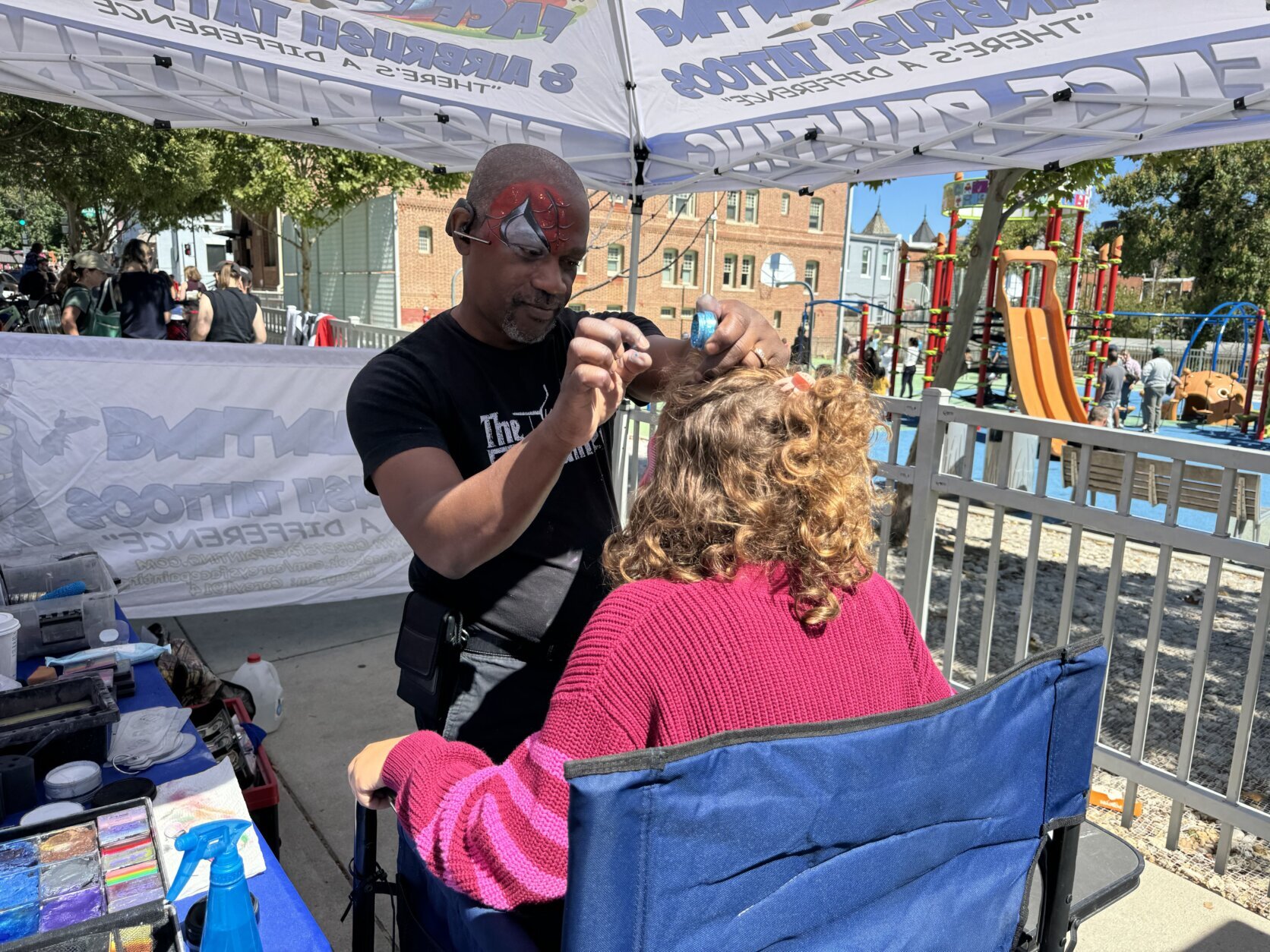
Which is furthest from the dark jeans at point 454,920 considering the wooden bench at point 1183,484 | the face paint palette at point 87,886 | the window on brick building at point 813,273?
the window on brick building at point 813,273

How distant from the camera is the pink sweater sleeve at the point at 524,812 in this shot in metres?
1.13

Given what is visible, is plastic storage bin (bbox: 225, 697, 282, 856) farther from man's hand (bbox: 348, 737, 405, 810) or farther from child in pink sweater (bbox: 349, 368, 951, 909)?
child in pink sweater (bbox: 349, 368, 951, 909)

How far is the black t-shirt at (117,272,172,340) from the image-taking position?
8.27 metres

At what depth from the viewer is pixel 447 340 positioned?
196 centimetres

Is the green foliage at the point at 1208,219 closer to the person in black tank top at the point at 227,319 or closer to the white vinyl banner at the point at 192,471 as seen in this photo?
the person in black tank top at the point at 227,319

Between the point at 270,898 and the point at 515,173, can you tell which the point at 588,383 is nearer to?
the point at 515,173

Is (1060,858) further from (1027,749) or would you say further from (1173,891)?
(1173,891)

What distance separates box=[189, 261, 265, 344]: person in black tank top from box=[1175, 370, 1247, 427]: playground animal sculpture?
1661 centimetres

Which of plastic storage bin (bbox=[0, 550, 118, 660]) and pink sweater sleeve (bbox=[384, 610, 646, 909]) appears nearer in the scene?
pink sweater sleeve (bbox=[384, 610, 646, 909])

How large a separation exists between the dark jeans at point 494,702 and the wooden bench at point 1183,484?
2385mm

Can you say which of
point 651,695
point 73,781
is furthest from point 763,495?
point 73,781

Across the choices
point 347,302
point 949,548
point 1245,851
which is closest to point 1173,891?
point 1245,851

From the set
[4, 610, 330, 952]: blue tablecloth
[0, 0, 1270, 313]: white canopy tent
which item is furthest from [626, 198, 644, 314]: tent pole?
[4, 610, 330, 952]: blue tablecloth

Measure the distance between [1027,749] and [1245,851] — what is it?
9.33 feet
